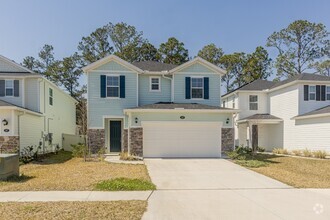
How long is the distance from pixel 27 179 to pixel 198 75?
1347cm

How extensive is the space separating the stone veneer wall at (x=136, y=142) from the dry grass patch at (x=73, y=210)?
10.1 metres

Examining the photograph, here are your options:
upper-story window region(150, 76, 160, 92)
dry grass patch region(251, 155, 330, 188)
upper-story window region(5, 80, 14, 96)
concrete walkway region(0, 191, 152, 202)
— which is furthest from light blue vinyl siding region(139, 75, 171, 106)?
concrete walkway region(0, 191, 152, 202)

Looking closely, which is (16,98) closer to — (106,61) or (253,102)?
(106,61)

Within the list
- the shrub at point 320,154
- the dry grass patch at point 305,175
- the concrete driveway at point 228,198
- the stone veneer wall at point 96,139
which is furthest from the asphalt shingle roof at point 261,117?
the stone veneer wall at point 96,139

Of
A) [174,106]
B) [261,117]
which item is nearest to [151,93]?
[174,106]

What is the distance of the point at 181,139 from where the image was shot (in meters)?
18.0

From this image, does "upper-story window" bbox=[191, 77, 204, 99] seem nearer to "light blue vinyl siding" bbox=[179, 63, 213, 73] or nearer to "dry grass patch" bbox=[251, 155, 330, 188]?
"light blue vinyl siding" bbox=[179, 63, 213, 73]

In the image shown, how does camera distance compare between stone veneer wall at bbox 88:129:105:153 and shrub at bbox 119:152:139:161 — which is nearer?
shrub at bbox 119:152:139:161

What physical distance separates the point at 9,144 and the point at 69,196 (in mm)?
10330

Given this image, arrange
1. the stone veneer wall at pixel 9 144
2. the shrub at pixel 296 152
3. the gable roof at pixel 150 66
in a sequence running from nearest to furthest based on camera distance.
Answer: the stone veneer wall at pixel 9 144
the gable roof at pixel 150 66
the shrub at pixel 296 152

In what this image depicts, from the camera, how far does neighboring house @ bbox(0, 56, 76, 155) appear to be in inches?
648

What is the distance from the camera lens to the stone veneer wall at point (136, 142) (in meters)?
17.6

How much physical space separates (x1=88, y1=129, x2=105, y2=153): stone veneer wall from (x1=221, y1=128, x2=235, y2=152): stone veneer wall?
7.84m

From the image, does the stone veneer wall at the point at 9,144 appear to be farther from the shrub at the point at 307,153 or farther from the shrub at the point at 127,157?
the shrub at the point at 307,153
